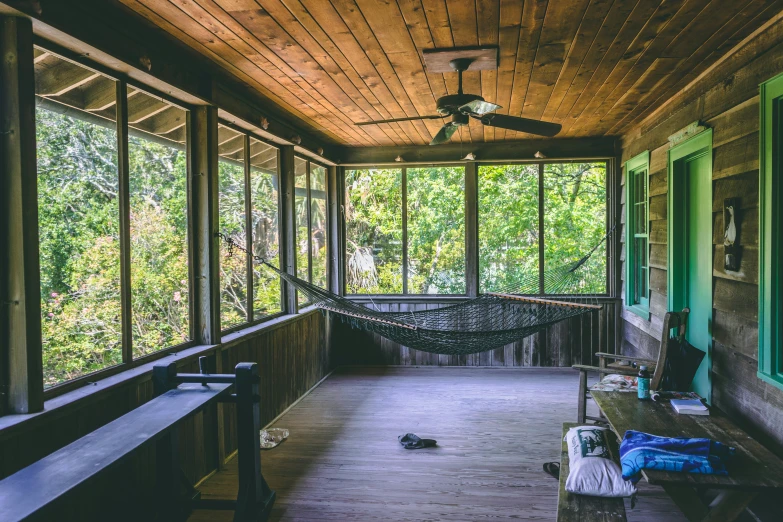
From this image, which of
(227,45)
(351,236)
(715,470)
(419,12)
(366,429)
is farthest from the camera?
(351,236)

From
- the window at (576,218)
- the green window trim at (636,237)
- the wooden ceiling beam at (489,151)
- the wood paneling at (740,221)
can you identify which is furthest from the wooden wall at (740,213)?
the window at (576,218)

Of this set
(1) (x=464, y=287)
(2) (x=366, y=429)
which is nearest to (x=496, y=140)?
(1) (x=464, y=287)

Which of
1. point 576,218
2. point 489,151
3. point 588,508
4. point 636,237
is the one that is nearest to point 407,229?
point 489,151

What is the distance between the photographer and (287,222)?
4504 mm

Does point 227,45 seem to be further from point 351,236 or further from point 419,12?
point 351,236

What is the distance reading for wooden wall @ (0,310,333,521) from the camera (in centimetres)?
192

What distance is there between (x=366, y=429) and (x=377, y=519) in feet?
4.08

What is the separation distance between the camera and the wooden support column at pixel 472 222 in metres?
5.59

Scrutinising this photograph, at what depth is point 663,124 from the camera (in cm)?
400

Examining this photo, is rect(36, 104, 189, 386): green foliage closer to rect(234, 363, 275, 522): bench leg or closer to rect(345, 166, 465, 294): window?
rect(234, 363, 275, 522): bench leg

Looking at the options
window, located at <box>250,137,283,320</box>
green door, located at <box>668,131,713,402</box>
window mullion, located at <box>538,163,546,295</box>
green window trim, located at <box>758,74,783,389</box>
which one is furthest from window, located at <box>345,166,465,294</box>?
green window trim, located at <box>758,74,783,389</box>

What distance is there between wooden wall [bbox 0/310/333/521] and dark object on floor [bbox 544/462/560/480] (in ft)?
5.94

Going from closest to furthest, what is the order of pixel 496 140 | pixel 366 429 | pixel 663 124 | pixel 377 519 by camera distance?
pixel 377 519 → pixel 366 429 → pixel 663 124 → pixel 496 140

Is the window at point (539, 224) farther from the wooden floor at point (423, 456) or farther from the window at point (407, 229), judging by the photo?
the wooden floor at point (423, 456)
